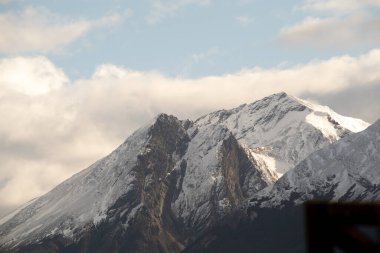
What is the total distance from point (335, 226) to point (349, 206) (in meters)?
0.47

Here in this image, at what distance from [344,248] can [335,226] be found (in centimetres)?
54

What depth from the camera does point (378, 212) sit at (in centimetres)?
1786

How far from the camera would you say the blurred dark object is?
17.7 metres

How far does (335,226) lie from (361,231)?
689mm

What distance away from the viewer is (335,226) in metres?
18.1

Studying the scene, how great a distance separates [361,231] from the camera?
17.5 m

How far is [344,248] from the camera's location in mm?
17719

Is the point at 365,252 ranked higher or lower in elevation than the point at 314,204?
lower

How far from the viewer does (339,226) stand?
59.4 ft

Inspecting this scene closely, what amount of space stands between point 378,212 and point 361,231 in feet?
1.96

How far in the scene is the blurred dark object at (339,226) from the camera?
17.7 m

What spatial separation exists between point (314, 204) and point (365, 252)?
1.33 metres
